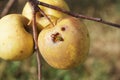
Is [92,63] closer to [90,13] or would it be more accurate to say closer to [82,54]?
[90,13]

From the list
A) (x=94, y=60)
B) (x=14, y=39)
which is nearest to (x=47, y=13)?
(x=14, y=39)

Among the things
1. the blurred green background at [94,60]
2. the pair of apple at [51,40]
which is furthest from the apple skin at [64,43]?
the blurred green background at [94,60]

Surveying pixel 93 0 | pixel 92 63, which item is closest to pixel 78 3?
pixel 93 0

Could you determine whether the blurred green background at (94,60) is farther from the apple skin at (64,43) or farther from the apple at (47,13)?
the apple skin at (64,43)

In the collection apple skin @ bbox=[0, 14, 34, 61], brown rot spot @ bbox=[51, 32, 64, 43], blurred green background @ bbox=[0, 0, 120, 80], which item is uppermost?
brown rot spot @ bbox=[51, 32, 64, 43]

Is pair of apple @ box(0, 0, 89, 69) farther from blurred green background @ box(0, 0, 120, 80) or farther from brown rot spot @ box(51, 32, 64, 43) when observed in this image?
blurred green background @ box(0, 0, 120, 80)

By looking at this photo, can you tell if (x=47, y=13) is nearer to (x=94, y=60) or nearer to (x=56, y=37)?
(x=56, y=37)

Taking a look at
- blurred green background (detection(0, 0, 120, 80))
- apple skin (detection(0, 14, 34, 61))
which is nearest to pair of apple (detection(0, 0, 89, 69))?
apple skin (detection(0, 14, 34, 61))
